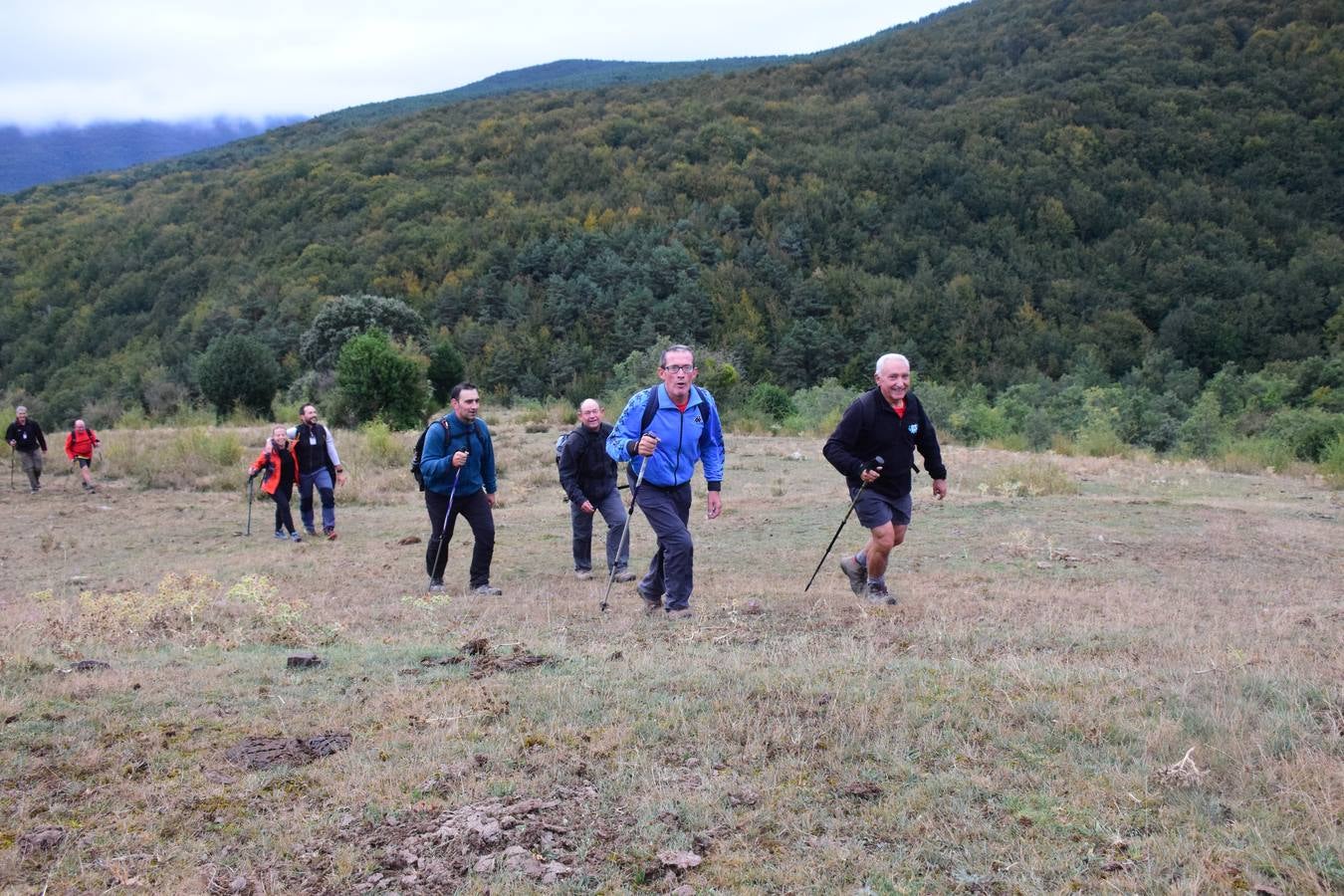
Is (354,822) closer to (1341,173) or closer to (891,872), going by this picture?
(891,872)

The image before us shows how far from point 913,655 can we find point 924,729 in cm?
145

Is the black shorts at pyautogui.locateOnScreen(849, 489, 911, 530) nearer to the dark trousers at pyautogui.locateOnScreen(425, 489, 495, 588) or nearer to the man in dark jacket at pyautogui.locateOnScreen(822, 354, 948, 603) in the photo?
the man in dark jacket at pyautogui.locateOnScreen(822, 354, 948, 603)

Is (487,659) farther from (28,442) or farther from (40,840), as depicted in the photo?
(28,442)

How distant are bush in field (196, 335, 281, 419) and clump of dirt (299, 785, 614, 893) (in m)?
36.3

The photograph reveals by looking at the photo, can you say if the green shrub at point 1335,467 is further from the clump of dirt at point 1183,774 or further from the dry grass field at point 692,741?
the clump of dirt at point 1183,774

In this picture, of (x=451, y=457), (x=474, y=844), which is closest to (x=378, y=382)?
(x=451, y=457)

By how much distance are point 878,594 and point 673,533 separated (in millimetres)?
1748

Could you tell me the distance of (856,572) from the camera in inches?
328

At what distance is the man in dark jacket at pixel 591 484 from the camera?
10055 millimetres

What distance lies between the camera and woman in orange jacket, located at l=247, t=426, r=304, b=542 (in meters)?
14.2

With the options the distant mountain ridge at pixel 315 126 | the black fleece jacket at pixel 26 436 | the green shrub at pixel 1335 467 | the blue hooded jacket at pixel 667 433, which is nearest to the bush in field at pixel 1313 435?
the green shrub at pixel 1335 467

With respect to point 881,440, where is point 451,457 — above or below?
below

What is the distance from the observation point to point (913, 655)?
19.2 ft

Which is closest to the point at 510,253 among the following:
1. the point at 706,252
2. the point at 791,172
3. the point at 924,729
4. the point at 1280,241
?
the point at 706,252
